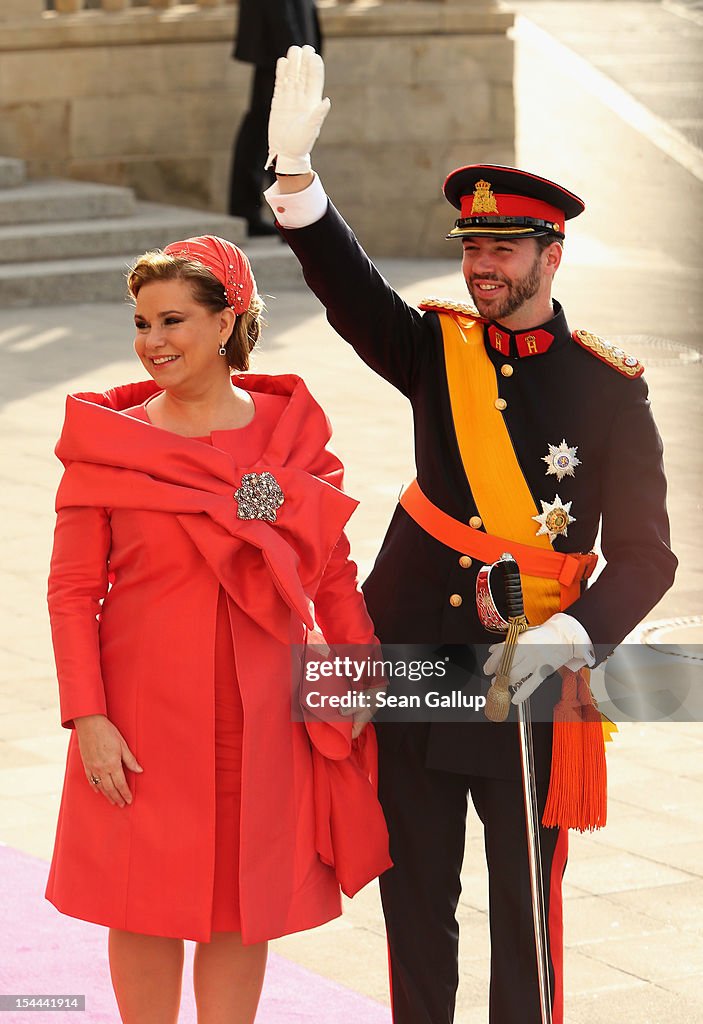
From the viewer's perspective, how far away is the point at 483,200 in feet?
11.4

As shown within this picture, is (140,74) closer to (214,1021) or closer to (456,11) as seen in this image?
(456,11)

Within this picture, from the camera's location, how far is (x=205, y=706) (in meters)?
3.33

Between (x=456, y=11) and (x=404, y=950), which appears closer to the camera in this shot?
(x=404, y=950)

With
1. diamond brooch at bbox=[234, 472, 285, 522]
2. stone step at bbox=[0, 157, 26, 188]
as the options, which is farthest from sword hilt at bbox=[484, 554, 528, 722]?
stone step at bbox=[0, 157, 26, 188]

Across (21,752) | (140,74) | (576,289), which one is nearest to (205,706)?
(21,752)

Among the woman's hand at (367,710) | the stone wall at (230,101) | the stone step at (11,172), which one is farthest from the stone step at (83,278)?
the woman's hand at (367,710)

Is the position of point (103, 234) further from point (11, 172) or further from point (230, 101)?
point (230, 101)

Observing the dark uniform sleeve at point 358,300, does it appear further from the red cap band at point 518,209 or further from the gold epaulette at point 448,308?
the red cap band at point 518,209

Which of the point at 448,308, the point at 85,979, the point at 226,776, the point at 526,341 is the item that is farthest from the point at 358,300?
the point at 85,979

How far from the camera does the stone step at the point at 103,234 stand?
1359cm

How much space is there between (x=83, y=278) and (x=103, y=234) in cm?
65

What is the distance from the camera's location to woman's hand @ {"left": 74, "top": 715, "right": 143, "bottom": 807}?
3305 millimetres

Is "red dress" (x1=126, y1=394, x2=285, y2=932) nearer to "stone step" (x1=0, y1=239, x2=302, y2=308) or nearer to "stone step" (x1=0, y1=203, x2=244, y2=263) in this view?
"stone step" (x1=0, y1=239, x2=302, y2=308)

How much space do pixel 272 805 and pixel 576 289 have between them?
10.8 m
